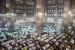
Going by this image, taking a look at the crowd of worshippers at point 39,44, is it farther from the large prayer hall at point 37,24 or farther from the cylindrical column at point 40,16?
the cylindrical column at point 40,16

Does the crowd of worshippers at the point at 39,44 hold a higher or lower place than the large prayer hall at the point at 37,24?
lower

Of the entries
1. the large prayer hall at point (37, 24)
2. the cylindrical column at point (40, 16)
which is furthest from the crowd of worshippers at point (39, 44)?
the cylindrical column at point (40, 16)

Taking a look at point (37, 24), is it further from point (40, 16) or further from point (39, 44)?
point (39, 44)

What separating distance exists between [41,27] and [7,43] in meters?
0.83

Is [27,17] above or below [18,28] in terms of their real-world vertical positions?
above

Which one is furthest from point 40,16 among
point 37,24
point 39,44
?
point 39,44

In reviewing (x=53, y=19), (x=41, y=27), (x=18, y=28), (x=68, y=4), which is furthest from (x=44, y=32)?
(x=68, y=4)

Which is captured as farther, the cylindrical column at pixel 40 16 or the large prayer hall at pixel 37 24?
the cylindrical column at pixel 40 16

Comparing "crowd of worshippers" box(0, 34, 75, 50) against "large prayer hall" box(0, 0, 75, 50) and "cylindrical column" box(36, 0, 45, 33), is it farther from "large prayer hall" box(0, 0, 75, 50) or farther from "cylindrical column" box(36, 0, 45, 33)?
"cylindrical column" box(36, 0, 45, 33)

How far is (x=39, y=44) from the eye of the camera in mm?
3336

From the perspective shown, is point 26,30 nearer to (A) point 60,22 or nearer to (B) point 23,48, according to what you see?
(B) point 23,48

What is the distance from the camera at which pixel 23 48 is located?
3.25 metres

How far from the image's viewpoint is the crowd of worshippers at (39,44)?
10.6 ft

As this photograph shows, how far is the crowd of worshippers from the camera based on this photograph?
10.6ft
